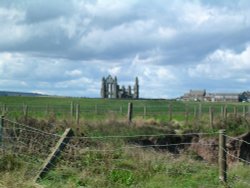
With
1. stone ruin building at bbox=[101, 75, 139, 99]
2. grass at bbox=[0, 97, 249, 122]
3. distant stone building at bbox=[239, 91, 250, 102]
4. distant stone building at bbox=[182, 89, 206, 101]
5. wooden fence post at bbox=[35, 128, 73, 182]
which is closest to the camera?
wooden fence post at bbox=[35, 128, 73, 182]

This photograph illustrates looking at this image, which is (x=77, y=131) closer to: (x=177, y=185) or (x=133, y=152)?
(x=133, y=152)

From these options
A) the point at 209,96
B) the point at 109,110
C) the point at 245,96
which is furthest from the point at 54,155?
the point at 209,96

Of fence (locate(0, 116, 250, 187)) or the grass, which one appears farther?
the grass

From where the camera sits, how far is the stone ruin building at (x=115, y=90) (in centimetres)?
9069

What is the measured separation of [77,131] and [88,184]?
16.9 m

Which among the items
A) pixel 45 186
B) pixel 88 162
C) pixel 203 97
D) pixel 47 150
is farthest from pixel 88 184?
pixel 203 97

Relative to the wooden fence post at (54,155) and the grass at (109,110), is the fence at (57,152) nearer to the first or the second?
the wooden fence post at (54,155)

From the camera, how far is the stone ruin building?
298 feet

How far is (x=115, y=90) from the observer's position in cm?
9069

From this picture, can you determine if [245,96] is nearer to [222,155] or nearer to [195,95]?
[195,95]

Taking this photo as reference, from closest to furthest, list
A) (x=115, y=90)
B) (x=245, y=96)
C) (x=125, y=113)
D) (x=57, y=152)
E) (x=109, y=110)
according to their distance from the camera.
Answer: (x=57, y=152), (x=125, y=113), (x=109, y=110), (x=115, y=90), (x=245, y=96)

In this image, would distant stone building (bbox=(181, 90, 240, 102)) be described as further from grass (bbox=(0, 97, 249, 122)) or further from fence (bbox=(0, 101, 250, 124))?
fence (bbox=(0, 101, 250, 124))

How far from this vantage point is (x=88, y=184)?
11414 mm

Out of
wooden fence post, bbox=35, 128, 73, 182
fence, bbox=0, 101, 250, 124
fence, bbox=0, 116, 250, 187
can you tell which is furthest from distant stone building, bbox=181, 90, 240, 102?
wooden fence post, bbox=35, 128, 73, 182
